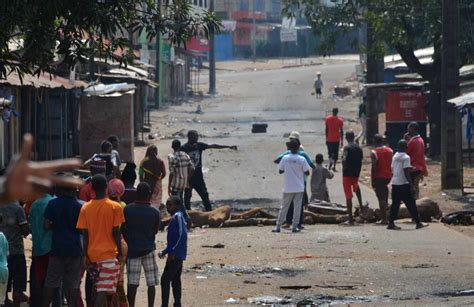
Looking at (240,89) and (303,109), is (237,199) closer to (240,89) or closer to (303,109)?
(303,109)

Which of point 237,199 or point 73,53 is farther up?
point 73,53

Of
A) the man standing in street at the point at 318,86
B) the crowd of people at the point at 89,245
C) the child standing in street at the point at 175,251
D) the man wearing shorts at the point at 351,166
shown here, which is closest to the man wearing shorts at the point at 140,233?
the crowd of people at the point at 89,245

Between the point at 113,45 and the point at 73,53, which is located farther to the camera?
the point at 113,45

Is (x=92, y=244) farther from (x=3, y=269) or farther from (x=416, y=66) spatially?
(x=416, y=66)

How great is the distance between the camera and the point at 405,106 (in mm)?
30438

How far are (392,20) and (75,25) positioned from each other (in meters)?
18.4

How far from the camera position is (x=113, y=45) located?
10914 millimetres

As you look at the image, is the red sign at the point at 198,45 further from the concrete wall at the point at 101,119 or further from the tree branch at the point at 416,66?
the concrete wall at the point at 101,119

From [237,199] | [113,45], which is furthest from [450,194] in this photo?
[113,45]

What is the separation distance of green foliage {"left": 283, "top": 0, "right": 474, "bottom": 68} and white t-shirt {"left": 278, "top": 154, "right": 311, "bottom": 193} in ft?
34.9

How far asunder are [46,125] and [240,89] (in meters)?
→ 41.4

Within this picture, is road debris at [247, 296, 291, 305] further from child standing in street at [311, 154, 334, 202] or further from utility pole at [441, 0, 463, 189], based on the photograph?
utility pole at [441, 0, 463, 189]

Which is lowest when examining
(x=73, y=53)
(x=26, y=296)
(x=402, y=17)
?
(x=26, y=296)

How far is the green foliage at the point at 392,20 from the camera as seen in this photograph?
85.8 ft
